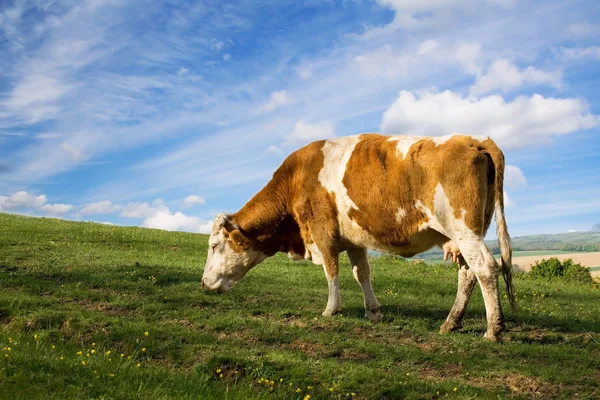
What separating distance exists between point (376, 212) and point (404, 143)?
1.33m

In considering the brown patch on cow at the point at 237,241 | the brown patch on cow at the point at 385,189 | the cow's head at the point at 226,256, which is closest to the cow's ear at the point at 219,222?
the cow's head at the point at 226,256

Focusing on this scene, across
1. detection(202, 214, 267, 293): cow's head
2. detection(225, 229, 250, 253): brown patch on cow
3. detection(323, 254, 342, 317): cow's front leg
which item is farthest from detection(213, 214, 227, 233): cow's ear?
detection(323, 254, 342, 317): cow's front leg

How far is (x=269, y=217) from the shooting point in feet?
40.3

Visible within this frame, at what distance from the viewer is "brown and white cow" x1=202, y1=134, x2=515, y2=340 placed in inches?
370

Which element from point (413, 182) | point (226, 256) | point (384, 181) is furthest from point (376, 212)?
point (226, 256)

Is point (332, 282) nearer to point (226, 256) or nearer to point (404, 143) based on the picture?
point (226, 256)

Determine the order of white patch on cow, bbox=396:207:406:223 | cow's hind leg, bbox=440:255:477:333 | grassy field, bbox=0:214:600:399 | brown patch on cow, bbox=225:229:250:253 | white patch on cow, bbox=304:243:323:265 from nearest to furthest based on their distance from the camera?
grassy field, bbox=0:214:600:399 → white patch on cow, bbox=396:207:406:223 → cow's hind leg, bbox=440:255:477:333 → white patch on cow, bbox=304:243:323:265 → brown patch on cow, bbox=225:229:250:253

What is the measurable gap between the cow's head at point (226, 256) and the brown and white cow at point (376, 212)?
0.02 metres

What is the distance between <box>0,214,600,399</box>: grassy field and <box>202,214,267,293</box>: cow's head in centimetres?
44

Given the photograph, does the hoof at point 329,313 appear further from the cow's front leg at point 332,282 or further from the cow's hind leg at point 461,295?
the cow's hind leg at point 461,295

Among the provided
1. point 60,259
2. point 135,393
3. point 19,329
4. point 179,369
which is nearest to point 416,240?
point 179,369

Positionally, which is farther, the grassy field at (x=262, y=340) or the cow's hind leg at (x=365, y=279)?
the cow's hind leg at (x=365, y=279)

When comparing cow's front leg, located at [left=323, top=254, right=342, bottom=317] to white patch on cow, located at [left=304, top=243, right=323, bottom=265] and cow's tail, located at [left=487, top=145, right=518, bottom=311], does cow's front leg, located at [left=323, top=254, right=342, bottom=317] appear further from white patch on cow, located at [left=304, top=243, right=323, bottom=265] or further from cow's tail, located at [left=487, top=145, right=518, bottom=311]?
cow's tail, located at [left=487, top=145, right=518, bottom=311]

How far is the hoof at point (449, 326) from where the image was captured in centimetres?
1080
